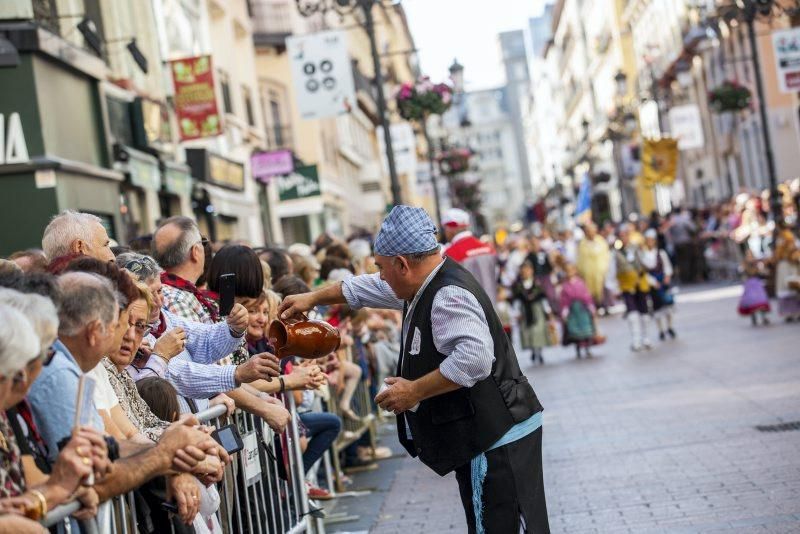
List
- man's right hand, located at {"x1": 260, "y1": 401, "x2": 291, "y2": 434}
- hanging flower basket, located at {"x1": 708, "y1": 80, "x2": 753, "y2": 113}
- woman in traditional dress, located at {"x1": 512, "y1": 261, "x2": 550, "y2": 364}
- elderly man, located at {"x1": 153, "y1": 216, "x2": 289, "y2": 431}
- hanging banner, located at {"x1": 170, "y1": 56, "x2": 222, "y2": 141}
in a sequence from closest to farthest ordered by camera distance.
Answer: man's right hand, located at {"x1": 260, "y1": 401, "x2": 291, "y2": 434} < elderly man, located at {"x1": 153, "y1": 216, "x2": 289, "y2": 431} < woman in traditional dress, located at {"x1": 512, "y1": 261, "x2": 550, "y2": 364} < hanging banner, located at {"x1": 170, "y1": 56, "x2": 222, "y2": 141} < hanging flower basket, located at {"x1": 708, "y1": 80, "x2": 753, "y2": 113}

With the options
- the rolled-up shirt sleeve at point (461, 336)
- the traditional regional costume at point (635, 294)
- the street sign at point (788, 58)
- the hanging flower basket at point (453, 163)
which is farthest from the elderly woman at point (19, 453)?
the hanging flower basket at point (453, 163)

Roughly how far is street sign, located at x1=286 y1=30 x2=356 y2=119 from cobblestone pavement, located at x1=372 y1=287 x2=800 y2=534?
5031 millimetres

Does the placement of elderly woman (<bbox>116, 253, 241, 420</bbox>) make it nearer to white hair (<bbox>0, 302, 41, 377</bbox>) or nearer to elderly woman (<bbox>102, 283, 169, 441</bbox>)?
elderly woman (<bbox>102, 283, 169, 441</bbox>)

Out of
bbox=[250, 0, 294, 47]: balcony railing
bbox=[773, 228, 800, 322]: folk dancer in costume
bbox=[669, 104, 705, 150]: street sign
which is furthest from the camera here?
bbox=[669, 104, 705, 150]: street sign

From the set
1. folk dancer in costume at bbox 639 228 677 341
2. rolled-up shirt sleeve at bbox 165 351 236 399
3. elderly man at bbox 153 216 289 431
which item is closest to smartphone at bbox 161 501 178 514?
rolled-up shirt sleeve at bbox 165 351 236 399

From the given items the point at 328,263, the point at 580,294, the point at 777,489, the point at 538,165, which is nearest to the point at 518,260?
the point at 580,294

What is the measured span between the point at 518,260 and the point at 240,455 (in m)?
18.6

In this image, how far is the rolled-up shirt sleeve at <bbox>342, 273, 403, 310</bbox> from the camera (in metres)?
6.31

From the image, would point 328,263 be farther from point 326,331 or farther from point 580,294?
point 580,294

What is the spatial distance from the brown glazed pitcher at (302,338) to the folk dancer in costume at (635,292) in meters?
14.5

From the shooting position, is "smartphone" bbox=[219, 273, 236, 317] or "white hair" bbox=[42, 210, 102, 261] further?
"white hair" bbox=[42, 210, 102, 261]

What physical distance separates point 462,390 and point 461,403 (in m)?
0.05

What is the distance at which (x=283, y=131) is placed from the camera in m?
42.0

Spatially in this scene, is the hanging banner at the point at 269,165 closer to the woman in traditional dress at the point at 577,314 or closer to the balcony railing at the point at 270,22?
the balcony railing at the point at 270,22
